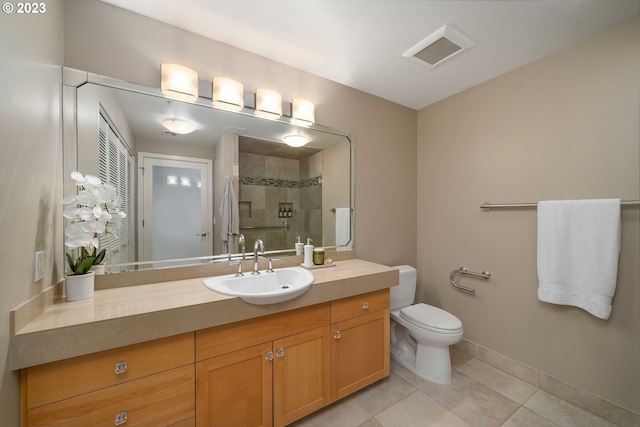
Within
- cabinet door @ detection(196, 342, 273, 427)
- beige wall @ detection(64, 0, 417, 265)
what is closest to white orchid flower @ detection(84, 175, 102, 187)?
beige wall @ detection(64, 0, 417, 265)

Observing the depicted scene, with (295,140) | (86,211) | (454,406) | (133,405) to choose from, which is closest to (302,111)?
(295,140)

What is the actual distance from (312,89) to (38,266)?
1.95 metres

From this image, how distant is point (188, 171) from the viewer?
1521mm

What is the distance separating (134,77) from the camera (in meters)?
1.38

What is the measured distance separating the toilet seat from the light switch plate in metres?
2.19

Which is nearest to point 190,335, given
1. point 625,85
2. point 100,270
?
point 100,270

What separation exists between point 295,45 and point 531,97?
6.02 ft

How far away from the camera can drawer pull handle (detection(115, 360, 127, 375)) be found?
0.94m

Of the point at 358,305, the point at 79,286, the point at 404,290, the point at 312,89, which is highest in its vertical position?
the point at 312,89

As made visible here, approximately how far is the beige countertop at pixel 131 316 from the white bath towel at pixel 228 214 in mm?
329

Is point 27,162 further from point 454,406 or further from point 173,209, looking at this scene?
point 454,406

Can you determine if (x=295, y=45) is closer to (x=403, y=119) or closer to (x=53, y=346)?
(x=403, y=119)

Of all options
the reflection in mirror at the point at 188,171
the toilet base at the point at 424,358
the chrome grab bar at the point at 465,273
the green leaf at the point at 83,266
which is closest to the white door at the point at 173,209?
the reflection in mirror at the point at 188,171

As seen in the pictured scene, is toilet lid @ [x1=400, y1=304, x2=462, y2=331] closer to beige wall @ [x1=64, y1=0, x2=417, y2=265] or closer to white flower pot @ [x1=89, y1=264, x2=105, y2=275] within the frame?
beige wall @ [x1=64, y1=0, x2=417, y2=265]
